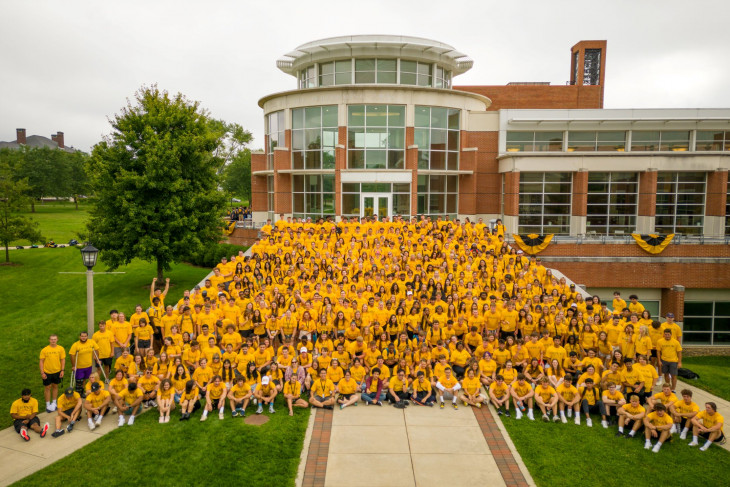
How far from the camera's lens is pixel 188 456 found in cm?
945

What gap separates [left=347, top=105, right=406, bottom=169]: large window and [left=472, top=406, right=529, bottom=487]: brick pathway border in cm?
1946

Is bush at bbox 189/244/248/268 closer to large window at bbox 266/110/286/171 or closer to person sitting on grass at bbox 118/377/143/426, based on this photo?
large window at bbox 266/110/286/171

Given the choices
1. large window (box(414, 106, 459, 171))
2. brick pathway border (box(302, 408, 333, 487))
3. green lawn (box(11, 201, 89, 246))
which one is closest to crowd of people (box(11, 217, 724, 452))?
brick pathway border (box(302, 408, 333, 487))

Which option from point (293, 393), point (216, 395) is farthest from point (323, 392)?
point (216, 395)

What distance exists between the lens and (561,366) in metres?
12.5

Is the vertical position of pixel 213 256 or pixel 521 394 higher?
pixel 213 256

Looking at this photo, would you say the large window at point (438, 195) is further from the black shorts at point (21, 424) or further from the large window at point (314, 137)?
the black shorts at point (21, 424)

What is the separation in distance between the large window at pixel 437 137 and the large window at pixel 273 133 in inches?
332

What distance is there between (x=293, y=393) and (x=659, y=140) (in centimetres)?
2910

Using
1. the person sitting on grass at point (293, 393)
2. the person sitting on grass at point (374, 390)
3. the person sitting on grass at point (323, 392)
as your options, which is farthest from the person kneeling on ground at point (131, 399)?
the person sitting on grass at point (374, 390)

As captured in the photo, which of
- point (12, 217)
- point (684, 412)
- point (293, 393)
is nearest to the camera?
point (684, 412)

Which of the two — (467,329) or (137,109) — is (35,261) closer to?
(137,109)

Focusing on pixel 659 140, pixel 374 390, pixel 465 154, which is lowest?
pixel 374 390

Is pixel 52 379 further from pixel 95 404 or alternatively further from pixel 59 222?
pixel 59 222
